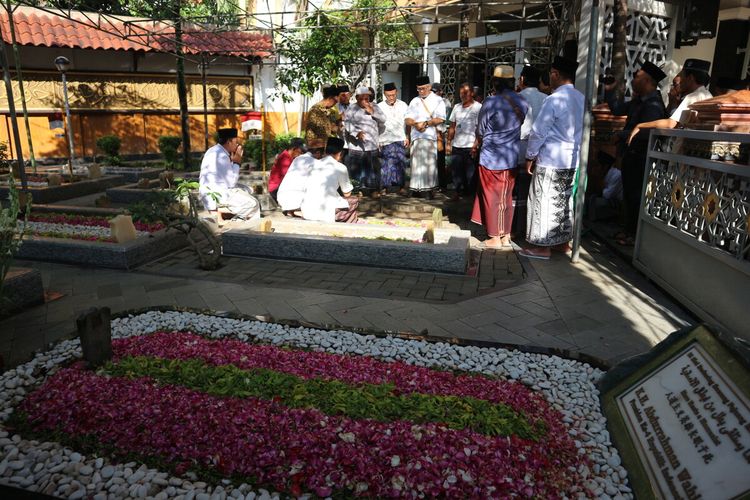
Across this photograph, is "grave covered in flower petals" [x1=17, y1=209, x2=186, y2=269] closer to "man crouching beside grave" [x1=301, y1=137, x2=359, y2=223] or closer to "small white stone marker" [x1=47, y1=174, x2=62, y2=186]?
"man crouching beside grave" [x1=301, y1=137, x2=359, y2=223]

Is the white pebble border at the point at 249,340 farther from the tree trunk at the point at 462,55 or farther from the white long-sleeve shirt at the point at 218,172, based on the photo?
the tree trunk at the point at 462,55

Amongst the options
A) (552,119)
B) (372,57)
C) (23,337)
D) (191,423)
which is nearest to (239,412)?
(191,423)

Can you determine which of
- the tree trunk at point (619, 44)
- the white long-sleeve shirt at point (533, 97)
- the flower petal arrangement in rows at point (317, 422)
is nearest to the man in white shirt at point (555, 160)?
the white long-sleeve shirt at point (533, 97)

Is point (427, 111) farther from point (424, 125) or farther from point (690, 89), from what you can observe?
point (690, 89)

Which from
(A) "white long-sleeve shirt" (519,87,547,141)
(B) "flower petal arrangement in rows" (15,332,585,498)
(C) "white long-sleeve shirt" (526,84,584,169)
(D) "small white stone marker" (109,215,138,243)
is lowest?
(B) "flower petal arrangement in rows" (15,332,585,498)

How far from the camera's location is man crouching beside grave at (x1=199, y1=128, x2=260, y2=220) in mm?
7496

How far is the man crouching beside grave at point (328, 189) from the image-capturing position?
255 inches

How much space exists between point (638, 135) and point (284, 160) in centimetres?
463

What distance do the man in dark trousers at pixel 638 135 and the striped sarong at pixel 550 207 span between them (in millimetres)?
830

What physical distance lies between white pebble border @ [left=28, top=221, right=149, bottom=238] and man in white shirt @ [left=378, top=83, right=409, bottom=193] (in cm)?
450

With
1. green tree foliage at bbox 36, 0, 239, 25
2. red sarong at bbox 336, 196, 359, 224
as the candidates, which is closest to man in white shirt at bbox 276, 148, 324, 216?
red sarong at bbox 336, 196, 359, 224

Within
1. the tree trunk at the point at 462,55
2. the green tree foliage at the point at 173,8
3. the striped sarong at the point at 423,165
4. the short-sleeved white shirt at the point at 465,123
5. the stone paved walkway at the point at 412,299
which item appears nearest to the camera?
the stone paved walkway at the point at 412,299

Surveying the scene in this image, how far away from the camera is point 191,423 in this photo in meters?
2.73

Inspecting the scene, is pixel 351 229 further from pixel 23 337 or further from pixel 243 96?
pixel 243 96
